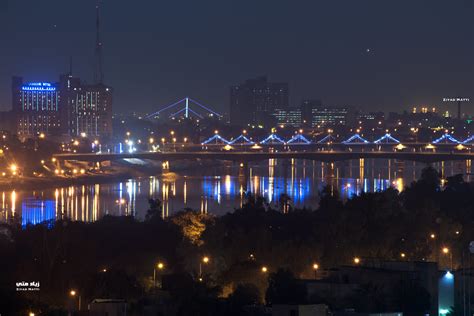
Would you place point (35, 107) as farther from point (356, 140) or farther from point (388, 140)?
point (388, 140)

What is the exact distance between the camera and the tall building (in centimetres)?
4781

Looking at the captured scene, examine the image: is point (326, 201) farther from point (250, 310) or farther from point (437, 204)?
point (250, 310)

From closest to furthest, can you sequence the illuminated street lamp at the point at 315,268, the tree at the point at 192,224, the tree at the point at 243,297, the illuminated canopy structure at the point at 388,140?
the tree at the point at 243,297
the illuminated street lamp at the point at 315,268
the tree at the point at 192,224
the illuminated canopy structure at the point at 388,140

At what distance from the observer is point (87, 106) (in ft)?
165

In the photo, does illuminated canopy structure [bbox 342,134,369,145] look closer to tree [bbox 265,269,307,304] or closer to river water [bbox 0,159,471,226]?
river water [bbox 0,159,471,226]

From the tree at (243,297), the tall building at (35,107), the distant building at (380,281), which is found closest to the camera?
the tree at (243,297)

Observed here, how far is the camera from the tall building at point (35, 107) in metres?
47.8

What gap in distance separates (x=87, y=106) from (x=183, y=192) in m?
28.0

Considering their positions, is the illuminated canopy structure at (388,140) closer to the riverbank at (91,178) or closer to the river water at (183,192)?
the river water at (183,192)

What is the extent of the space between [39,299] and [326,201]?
6.75 m

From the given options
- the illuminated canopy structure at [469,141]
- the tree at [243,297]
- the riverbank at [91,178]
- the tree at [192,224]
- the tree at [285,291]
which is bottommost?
the tree at [243,297]

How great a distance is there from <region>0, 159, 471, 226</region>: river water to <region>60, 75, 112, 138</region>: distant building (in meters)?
16.8

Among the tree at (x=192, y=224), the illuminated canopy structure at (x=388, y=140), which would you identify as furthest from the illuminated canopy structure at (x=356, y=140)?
the tree at (x=192, y=224)

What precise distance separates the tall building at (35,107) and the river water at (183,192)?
618 inches
